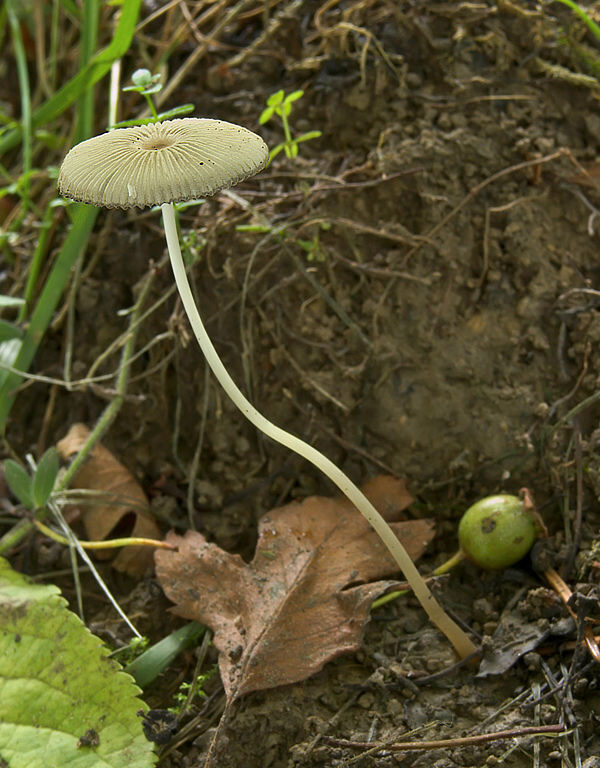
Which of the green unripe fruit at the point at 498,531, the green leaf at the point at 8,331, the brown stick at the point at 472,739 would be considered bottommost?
the brown stick at the point at 472,739

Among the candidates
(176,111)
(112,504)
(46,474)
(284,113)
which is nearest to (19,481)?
(46,474)

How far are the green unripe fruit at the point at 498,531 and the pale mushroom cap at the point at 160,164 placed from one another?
102cm

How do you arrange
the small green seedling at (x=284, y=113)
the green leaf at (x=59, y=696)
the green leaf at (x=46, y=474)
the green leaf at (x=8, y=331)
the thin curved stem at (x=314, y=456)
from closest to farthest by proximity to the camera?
1. the thin curved stem at (x=314, y=456)
2. the green leaf at (x=59, y=696)
3. the green leaf at (x=46, y=474)
4. the small green seedling at (x=284, y=113)
5. the green leaf at (x=8, y=331)

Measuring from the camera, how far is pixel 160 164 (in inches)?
50.6

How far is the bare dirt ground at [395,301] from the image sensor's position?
2000mm

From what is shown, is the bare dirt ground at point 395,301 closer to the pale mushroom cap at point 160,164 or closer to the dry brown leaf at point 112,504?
the dry brown leaf at point 112,504

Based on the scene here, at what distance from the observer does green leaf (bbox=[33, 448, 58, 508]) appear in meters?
1.95

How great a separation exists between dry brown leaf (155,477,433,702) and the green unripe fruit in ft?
0.45

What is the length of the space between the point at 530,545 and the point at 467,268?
85 cm

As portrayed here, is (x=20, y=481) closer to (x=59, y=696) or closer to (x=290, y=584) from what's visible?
(x=59, y=696)

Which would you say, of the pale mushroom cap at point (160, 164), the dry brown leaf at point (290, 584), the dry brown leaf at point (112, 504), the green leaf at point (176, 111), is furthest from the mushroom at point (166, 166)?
the dry brown leaf at point (112, 504)

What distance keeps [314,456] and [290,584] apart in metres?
0.43

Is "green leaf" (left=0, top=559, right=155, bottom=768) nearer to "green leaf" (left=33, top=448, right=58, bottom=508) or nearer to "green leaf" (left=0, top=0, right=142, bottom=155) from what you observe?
"green leaf" (left=33, top=448, right=58, bottom=508)

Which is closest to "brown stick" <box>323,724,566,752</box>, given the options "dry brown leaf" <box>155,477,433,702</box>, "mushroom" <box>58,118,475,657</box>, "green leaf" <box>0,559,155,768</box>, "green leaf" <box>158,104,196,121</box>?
"dry brown leaf" <box>155,477,433,702</box>
